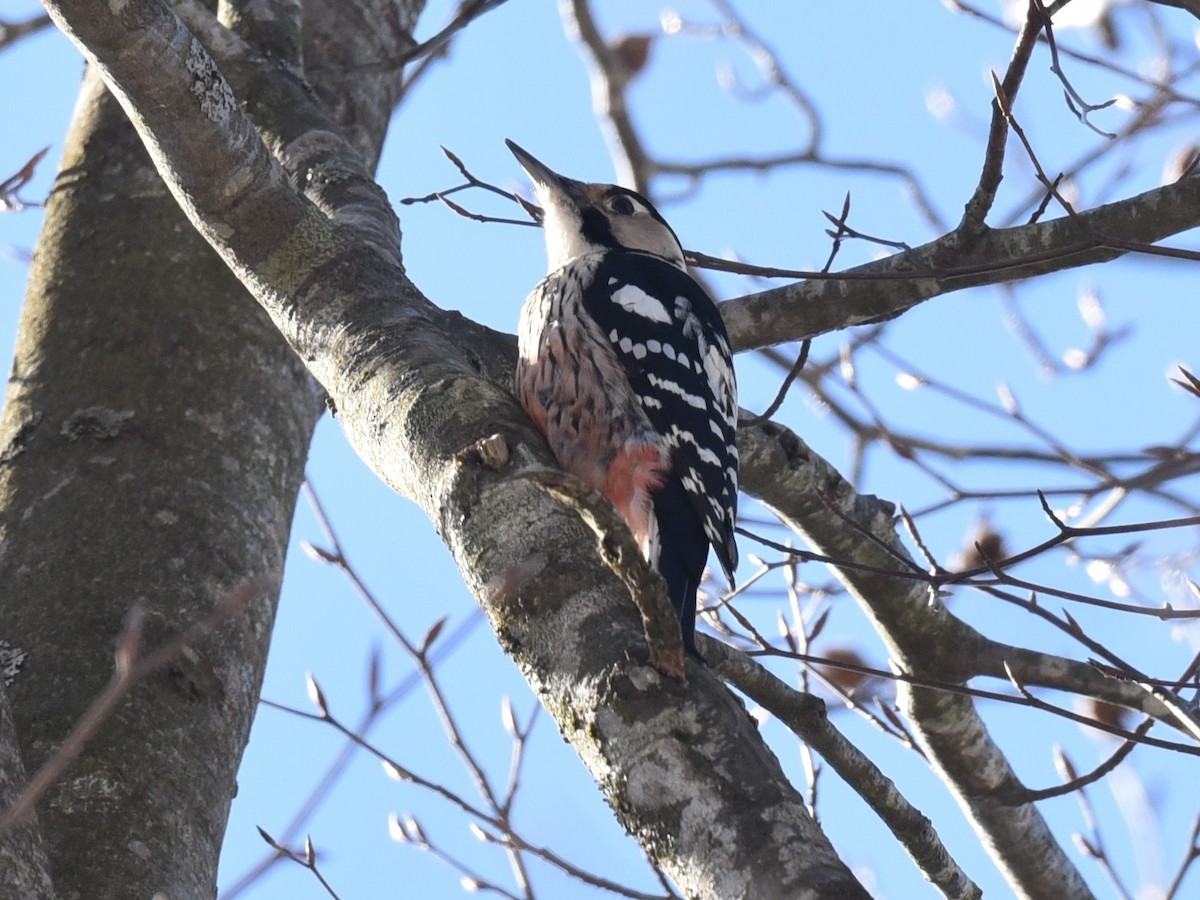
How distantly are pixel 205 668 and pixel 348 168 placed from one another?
154cm

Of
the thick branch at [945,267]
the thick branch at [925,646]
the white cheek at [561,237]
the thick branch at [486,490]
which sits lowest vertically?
the thick branch at [486,490]

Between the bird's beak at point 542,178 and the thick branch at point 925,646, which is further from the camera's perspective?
the bird's beak at point 542,178

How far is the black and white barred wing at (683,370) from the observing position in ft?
11.8

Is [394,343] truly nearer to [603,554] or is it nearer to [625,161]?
[603,554]

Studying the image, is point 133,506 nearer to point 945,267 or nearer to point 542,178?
point 945,267

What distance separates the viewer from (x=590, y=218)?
524cm

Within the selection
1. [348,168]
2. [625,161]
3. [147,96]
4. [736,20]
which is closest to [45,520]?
[147,96]

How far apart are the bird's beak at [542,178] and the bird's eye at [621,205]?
188mm

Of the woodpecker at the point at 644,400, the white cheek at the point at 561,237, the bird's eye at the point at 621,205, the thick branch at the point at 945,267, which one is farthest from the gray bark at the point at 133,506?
the bird's eye at the point at 621,205

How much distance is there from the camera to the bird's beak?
525cm

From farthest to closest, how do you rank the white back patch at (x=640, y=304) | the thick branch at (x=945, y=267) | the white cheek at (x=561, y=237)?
the white cheek at (x=561, y=237)
the white back patch at (x=640, y=304)
the thick branch at (x=945, y=267)

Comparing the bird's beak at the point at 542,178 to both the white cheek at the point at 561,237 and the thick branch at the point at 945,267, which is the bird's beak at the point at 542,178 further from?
the thick branch at the point at 945,267

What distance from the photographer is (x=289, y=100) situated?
13.0 feet

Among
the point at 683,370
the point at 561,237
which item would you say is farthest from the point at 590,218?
the point at 683,370
